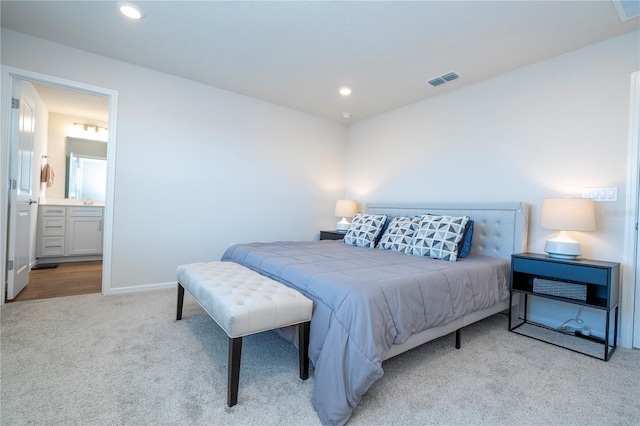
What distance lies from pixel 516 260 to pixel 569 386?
105cm

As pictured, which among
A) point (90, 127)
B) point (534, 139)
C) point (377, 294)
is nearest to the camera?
point (377, 294)

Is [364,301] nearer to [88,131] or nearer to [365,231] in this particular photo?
[365,231]

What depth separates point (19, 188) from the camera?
117 inches

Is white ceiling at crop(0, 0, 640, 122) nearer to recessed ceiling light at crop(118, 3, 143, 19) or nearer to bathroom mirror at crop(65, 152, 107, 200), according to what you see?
recessed ceiling light at crop(118, 3, 143, 19)

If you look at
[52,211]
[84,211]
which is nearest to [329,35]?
[84,211]

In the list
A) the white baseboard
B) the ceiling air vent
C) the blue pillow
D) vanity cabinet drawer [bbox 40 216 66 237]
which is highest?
the ceiling air vent

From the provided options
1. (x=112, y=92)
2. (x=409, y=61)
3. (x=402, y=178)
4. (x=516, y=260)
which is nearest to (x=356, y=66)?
(x=409, y=61)

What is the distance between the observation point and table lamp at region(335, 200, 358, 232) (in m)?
4.61

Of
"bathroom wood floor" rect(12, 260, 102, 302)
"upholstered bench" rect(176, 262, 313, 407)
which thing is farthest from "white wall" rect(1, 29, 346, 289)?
"upholstered bench" rect(176, 262, 313, 407)

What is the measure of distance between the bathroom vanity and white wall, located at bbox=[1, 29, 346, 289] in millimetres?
2487

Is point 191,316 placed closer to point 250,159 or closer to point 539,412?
point 250,159

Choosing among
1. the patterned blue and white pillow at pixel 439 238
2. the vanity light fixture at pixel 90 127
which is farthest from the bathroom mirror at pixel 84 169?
the patterned blue and white pillow at pixel 439 238

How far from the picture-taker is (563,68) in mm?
2721

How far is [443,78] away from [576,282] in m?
2.31
